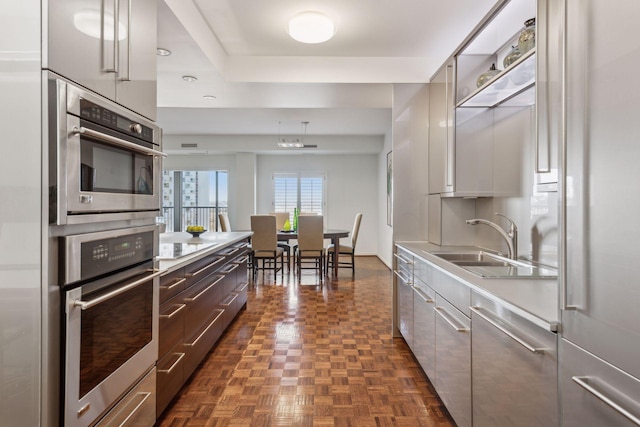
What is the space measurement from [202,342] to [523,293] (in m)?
2.05

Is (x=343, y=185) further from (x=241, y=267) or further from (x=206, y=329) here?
(x=206, y=329)

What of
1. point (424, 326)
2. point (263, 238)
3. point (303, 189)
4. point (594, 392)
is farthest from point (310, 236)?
point (594, 392)

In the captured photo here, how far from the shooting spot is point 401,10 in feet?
7.94

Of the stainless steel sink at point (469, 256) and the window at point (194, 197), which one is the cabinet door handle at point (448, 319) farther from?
the window at point (194, 197)

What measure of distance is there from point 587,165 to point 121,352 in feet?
5.58

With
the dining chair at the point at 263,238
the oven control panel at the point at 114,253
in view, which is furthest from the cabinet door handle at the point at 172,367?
the dining chair at the point at 263,238

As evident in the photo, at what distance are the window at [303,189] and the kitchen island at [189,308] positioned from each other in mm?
4756

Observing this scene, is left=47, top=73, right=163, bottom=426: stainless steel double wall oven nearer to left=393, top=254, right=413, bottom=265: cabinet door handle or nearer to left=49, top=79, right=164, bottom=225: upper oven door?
left=49, top=79, right=164, bottom=225: upper oven door

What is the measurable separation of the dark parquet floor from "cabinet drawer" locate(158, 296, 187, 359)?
403mm

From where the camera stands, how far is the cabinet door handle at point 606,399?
77 centimetres

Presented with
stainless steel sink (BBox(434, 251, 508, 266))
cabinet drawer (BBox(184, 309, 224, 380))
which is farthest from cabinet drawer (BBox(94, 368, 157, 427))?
stainless steel sink (BBox(434, 251, 508, 266))

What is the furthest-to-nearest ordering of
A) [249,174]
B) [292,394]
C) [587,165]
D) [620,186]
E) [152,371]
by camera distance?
[249,174]
[292,394]
[152,371]
[587,165]
[620,186]

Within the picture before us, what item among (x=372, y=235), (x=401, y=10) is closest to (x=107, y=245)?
(x=401, y=10)

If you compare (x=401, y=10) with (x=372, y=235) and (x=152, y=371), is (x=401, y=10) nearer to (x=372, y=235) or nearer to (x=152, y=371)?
(x=152, y=371)
